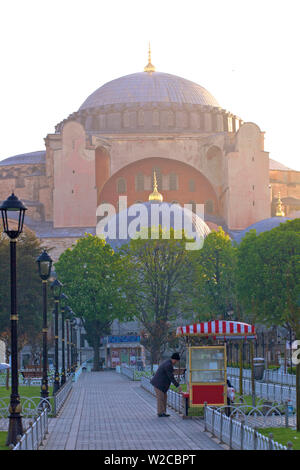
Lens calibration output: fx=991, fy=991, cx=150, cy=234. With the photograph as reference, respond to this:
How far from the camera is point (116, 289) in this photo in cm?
6325

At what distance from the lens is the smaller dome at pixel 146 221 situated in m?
78.7

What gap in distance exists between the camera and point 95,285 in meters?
63.1

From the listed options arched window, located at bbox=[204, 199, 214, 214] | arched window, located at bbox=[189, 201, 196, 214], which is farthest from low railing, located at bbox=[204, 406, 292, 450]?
arched window, located at bbox=[204, 199, 214, 214]

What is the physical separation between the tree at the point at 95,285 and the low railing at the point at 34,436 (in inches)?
1645

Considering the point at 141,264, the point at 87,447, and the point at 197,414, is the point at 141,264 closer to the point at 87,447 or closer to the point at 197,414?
the point at 197,414

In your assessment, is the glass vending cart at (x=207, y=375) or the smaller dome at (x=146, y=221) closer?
the glass vending cart at (x=207, y=375)

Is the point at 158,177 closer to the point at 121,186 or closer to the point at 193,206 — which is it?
the point at 121,186

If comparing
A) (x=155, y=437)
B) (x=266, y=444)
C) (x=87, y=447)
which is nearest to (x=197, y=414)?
(x=155, y=437)

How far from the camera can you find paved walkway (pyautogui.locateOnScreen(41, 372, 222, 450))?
16594 millimetres

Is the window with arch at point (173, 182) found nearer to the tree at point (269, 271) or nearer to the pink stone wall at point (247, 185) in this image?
the pink stone wall at point (247, 185)

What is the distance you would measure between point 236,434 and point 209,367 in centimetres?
742

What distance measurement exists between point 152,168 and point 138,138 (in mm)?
3374

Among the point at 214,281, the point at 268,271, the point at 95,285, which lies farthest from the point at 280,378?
the point at 95,285

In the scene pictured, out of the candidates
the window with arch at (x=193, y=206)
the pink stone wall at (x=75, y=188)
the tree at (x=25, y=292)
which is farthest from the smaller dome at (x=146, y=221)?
the tree at (x=25, y=292)
